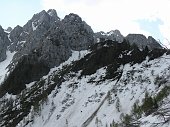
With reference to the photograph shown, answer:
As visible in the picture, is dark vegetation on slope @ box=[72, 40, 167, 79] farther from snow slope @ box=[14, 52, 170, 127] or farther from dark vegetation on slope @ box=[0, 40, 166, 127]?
snow slope @ box=[14, 52, 170, 127]

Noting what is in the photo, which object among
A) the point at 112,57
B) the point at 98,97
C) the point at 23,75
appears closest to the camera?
the point at 98,97

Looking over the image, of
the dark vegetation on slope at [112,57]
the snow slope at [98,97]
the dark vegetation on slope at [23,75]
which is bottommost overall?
the snow slope at [98,97]

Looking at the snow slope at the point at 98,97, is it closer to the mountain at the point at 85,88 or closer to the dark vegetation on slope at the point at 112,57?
the mountain at the point at 85,88

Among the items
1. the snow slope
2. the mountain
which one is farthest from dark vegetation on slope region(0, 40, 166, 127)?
the snow slope

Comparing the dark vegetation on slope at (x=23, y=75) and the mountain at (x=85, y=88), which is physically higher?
the dark vegetation on slope at (x=23, y=75)

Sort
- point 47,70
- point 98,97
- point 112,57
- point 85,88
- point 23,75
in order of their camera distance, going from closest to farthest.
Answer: point 98,97 → point 85,88 → point 112,57 → point 23,75 → point 47,70

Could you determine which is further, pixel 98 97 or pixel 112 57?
pixel 112 57

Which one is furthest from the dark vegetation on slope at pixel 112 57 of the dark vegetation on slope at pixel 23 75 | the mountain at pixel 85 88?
the dark vegetation on slope at pixel 23 75

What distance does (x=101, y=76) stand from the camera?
158250mm

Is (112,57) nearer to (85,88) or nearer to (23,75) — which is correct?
(85,88)

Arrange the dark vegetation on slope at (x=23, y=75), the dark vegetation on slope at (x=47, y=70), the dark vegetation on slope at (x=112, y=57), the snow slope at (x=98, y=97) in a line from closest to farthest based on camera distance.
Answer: the snow slope at (x=98, y=97) → the dark vegetation on slope at (x=47, y=70) → the dark vegetation on slope at (x=112, y=57) → the dark vegetation on slope at (x=23, y=75)

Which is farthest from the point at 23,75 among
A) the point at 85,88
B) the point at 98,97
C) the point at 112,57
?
the point at 98,97

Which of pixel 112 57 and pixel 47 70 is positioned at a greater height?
pixel 47 70

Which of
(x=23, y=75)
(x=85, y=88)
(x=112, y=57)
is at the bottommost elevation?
(x=85, y=88)
